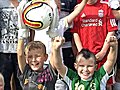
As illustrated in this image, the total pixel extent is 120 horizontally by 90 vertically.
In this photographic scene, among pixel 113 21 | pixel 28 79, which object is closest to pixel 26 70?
pixel 28 79

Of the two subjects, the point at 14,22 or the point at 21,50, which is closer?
the point at 21,50

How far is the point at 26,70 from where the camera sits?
4.72 metres

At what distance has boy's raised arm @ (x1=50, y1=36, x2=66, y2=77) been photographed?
13.9ft

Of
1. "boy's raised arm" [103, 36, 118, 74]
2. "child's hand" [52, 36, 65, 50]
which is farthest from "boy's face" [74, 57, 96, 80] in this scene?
"child's hand" [52, 36, 65, 50]

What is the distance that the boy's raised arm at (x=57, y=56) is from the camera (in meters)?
4.22

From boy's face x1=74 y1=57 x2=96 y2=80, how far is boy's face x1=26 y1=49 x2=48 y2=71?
362 mm

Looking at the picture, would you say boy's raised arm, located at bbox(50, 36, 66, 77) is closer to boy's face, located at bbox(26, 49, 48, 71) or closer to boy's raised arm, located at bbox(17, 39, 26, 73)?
boy's face, located at bbox(26, 49, 48, 71)

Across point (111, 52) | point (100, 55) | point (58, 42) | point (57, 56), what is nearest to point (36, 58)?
point (57, 56)

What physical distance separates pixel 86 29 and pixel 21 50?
0.84 meters

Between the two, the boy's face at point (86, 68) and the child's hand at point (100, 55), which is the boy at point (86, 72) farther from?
the child's hand at point (100, 55)

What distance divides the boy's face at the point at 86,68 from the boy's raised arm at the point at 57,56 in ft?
0.51

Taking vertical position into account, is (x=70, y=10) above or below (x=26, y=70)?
above

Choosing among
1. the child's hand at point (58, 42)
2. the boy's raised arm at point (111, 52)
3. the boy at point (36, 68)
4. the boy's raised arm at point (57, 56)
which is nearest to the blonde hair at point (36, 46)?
the boy at point (36, 68)

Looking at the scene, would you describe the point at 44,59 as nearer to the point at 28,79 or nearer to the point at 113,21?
the point at 28,79
